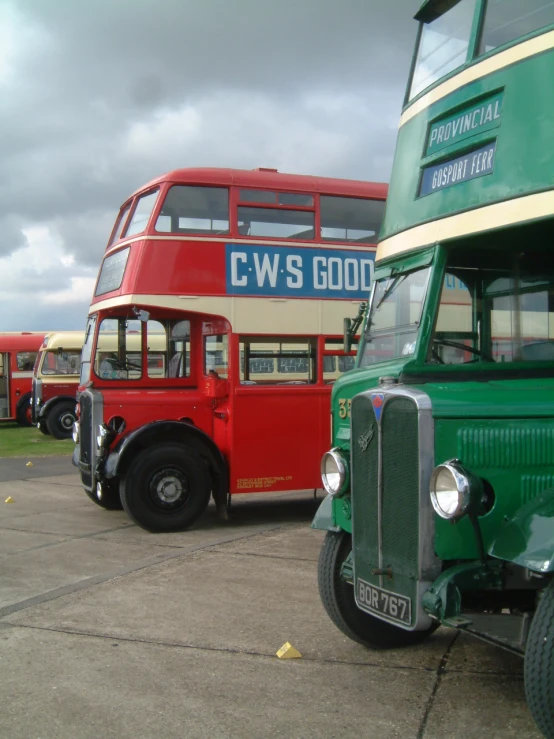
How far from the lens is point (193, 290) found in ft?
31.3

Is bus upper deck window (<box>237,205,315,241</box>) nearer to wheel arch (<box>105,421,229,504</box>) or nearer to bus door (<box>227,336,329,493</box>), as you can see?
bus door (<box>227,336,329,493</box>)

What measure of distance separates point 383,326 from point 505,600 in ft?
6.35

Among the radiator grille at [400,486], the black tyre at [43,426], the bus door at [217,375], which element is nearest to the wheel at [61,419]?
the black tyre at [43,426]

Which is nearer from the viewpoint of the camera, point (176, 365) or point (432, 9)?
point (432, 9)

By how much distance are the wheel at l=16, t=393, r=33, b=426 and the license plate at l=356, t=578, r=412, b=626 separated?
71.1 feet

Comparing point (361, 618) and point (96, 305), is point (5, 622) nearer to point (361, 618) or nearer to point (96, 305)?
point (361, 618)

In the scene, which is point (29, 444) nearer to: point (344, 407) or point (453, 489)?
point (344, 407)

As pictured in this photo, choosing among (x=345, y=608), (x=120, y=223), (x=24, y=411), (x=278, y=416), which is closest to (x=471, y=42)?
(x=345, y=608)

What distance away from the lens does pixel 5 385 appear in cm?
2514

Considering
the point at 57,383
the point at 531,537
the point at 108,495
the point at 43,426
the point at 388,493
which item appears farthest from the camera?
the point at 57,383

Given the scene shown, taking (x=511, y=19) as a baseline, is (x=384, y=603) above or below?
below

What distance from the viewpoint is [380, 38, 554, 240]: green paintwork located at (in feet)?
15.5

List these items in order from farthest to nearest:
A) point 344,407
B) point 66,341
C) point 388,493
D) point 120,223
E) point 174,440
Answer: point 66,341 < point 120,223 < point 174,440 < point 344,407 < point 388,493

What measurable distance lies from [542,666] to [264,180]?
7281mm
